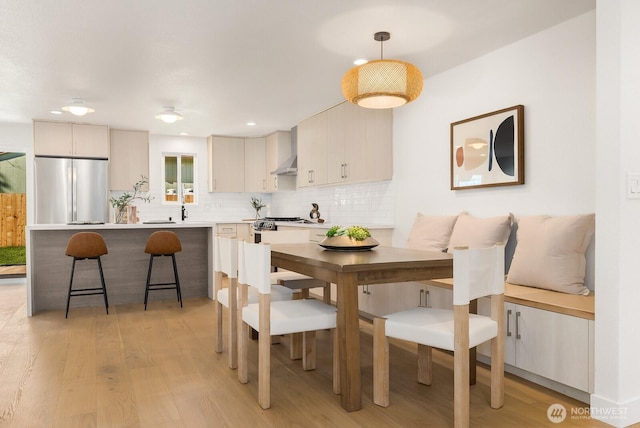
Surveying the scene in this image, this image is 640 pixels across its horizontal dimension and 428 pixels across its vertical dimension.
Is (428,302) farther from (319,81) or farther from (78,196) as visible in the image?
(78,196)

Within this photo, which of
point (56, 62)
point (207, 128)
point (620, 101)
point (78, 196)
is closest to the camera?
point (620, 101)

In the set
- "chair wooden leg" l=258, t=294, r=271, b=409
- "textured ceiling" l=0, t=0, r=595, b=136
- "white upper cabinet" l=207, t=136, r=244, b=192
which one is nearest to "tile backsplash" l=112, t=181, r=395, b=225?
"white upper cabinet" l=207, t=136, r=244, b=192

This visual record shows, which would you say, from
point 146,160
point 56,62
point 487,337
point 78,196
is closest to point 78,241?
point 56,62

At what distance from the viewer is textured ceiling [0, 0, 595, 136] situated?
9.92 feet

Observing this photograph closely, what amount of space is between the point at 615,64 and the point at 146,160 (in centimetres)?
678

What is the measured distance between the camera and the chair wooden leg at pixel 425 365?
9.11 ft

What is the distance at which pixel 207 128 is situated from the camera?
24.0 ft

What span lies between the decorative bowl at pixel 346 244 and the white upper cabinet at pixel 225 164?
17.1ft

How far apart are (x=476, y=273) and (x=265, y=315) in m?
1.12

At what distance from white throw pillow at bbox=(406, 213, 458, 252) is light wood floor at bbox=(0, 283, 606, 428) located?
0.96 m

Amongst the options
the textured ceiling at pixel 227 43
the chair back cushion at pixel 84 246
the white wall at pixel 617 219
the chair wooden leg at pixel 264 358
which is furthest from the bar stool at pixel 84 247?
the white wall at pixel 617 219

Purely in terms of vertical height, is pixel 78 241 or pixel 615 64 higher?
pixel 615 64

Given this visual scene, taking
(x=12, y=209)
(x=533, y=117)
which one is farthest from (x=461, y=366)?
(x=12, y=209)

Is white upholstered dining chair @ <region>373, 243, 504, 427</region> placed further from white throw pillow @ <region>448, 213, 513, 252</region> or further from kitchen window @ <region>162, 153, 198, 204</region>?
kitchen window @ <region>162, 153, 198, 204</region>
